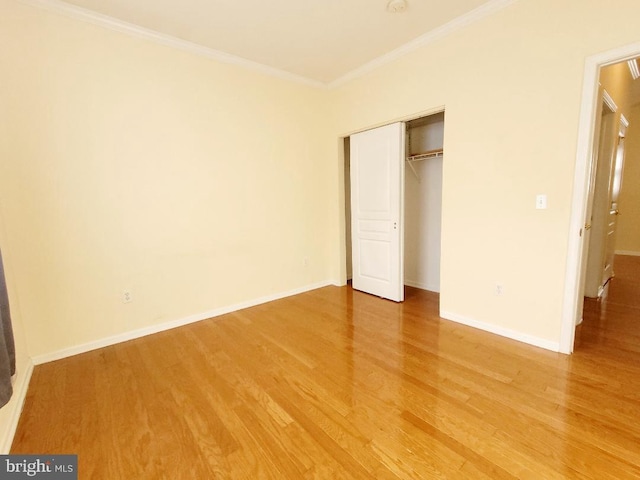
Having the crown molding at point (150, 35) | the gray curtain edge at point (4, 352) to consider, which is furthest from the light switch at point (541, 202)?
the gray curtain edge at point (4, 352)

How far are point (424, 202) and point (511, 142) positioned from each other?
1.59m

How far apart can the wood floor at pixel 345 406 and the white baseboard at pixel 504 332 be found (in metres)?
0.08

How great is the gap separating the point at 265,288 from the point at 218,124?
1935 millimetres

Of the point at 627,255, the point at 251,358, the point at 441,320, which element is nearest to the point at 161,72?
the point at 251,358

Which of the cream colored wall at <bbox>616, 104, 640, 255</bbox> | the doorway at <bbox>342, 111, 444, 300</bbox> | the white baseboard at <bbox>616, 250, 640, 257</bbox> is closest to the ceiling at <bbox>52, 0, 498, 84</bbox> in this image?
the doorway at <bbox>342, 111, 444, 300</bbox>

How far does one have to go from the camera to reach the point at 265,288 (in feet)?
11.8

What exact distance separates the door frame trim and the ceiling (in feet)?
3.07

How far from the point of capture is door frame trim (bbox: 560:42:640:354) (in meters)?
1.92

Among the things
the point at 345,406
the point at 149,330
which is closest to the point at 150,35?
the point at 149,330

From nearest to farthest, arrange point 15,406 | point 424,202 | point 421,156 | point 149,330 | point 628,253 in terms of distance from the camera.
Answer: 1. point 15,406
2. point 149,330
3. point 421,156
4. point 424,202
5. point 628,253

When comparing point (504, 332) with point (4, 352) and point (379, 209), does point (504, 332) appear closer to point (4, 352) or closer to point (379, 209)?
point (379, 209)

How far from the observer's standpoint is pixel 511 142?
2.38 meters

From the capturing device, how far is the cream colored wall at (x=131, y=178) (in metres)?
2.19

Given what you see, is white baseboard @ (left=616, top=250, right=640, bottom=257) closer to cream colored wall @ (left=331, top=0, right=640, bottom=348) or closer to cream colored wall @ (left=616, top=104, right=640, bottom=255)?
cream colored wall @ (left=616, top=104, right=640, bottom=255)
